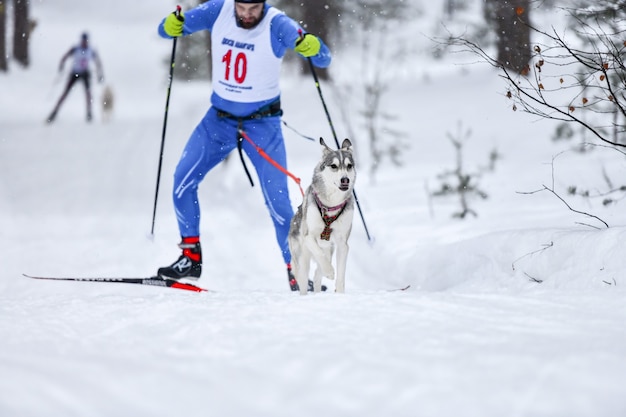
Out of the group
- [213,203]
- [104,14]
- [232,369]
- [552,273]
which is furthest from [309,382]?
[104,14]

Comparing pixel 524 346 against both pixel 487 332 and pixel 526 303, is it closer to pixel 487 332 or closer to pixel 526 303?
pixel 487 332

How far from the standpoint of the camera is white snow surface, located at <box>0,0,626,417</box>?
9.29ft

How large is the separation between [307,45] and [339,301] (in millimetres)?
2190

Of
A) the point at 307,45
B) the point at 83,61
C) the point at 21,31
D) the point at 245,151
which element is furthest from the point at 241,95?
the point at 21,31

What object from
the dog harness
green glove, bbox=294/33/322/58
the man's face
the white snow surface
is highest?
the man's face

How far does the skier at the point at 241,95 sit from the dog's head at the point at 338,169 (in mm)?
874

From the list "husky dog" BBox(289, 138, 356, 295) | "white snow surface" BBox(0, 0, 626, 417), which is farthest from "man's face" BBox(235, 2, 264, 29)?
"white snow surface" BBox(0, 0, 626, 417)

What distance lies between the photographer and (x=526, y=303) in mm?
4375

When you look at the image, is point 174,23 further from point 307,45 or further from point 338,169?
point 338,169

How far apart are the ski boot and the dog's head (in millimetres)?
1679

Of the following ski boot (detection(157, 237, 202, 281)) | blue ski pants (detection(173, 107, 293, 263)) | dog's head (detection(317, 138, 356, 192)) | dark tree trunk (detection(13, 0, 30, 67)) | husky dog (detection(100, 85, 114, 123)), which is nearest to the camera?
dog's head (detection(317, 138, 356, 192))

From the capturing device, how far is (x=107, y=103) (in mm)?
20953

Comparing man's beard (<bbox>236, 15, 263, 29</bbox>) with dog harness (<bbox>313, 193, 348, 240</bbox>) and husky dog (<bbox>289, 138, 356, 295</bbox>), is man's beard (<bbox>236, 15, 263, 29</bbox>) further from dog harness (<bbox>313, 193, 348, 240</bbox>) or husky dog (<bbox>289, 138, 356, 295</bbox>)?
dog harness (<bbox>313, 193, 348, 240</bbox>)

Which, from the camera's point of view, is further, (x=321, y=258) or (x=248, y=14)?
(x=248, y=14)
